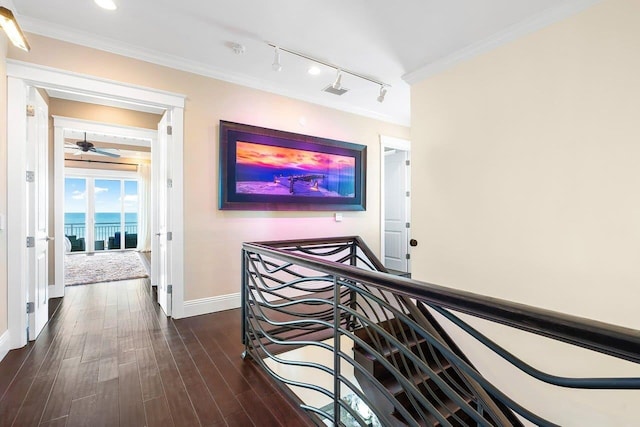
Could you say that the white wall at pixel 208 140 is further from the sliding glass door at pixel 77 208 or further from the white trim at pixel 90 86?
the sliding glass door at pixel 77 208

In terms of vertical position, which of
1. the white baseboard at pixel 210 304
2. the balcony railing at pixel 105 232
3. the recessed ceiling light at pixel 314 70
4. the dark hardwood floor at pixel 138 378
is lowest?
the dark hardwood floor at pixel 138 378

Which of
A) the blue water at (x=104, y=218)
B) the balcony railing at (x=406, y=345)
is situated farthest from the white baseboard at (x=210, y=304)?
the blue water at (x=104, y=218)

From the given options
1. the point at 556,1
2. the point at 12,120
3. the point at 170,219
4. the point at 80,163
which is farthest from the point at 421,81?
the point at 80,163

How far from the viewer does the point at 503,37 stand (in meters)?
2.50

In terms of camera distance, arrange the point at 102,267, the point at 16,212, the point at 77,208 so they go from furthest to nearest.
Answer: the point at 77,208 < the point at 102,267 < the point at 16,212

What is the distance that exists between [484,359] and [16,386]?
11.8ft

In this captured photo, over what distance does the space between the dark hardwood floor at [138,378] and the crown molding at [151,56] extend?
267 centimetres

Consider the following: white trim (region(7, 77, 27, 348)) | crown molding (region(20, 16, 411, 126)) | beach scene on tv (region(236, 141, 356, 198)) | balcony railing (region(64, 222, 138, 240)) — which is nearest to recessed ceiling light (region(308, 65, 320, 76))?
crown molding (region(20, 16, 411, 126))

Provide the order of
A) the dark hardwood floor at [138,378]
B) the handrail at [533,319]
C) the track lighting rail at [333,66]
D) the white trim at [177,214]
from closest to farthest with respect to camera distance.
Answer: the handrail at [533,319] < the dark hardwood floor at [138,378] < the track lighting rail at [333,66] < the white trim at [177,214]

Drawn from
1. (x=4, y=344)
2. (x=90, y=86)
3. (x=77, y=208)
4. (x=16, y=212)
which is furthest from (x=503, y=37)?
(x=77, y=208)

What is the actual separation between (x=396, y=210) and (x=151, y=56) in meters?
4.53

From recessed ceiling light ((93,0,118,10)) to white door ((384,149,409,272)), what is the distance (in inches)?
183

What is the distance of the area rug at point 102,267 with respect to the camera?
4.96 meters

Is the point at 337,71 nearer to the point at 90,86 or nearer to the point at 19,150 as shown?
the point at 90,86
